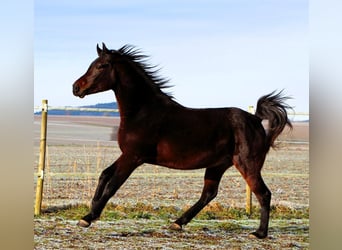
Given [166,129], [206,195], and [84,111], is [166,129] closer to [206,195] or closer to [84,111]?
[206,195]

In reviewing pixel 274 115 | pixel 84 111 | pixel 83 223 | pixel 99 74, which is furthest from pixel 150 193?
pixel 274 115

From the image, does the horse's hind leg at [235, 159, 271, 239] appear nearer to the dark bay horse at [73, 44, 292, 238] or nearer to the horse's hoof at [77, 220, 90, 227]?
the dark bay horse at [73, 44, 292, 238]

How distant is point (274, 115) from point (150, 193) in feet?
4.09

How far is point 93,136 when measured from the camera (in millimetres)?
5934

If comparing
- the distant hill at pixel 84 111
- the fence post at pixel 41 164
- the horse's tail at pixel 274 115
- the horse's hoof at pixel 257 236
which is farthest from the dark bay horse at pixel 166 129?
the fence post at pixel 41 164

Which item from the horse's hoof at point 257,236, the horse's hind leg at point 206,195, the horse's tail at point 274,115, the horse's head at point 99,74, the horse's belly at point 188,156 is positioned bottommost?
the horse's hoof at point 257,236

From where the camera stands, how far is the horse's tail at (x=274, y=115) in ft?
18.1

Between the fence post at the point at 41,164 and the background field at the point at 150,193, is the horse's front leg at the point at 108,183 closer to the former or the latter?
the background field at the point at 150,193

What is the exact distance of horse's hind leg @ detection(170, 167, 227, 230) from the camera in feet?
18.2

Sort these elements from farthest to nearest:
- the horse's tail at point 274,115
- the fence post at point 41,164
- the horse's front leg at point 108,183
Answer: the fence post at point 41,164
the horse's tail at point 274,115
the horse's front leg at point 108,183

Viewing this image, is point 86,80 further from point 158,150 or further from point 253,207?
point 253,207

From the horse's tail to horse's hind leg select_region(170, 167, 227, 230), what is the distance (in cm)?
50

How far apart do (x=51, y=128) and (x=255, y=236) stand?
1976 millimetres

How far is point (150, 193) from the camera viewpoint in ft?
19.0
